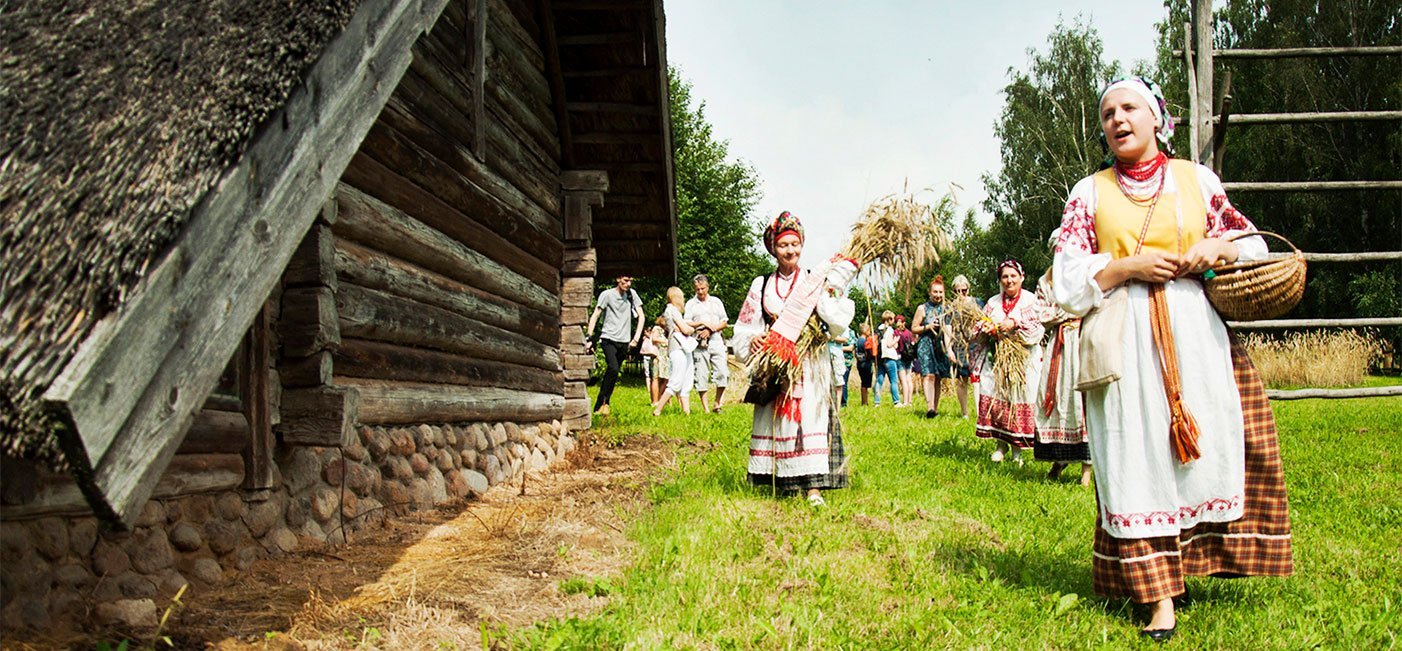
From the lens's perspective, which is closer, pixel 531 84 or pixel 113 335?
pixel 113 335

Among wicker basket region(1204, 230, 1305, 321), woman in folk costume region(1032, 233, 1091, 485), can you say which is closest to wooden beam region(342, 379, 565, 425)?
woman in folk costume region(1032, 233, 1091, 485)

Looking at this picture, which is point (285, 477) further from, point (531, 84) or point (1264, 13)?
point (1264, 13)

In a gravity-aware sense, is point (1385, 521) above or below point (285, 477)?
below

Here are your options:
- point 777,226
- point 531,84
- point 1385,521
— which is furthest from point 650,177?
point 1385,521

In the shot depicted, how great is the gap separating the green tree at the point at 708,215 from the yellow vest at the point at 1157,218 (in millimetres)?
28502

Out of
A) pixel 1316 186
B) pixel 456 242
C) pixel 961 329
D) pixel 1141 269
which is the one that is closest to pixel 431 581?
pixel 456 242

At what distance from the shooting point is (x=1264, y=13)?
31094mm

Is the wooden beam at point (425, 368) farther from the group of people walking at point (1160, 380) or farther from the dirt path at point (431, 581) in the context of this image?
the group of people walking at point (1160, 380)

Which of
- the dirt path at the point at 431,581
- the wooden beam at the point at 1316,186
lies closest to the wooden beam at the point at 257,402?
the dirt path at the point at 431,581

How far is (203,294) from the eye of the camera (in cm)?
272

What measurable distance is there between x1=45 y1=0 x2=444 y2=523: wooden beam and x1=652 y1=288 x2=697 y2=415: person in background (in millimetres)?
10423

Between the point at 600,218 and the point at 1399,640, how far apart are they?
829 cm

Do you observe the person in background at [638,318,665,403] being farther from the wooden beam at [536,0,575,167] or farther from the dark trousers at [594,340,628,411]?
the wooden beam at [536,0,575,167]

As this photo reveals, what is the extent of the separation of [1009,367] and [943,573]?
176 inches
